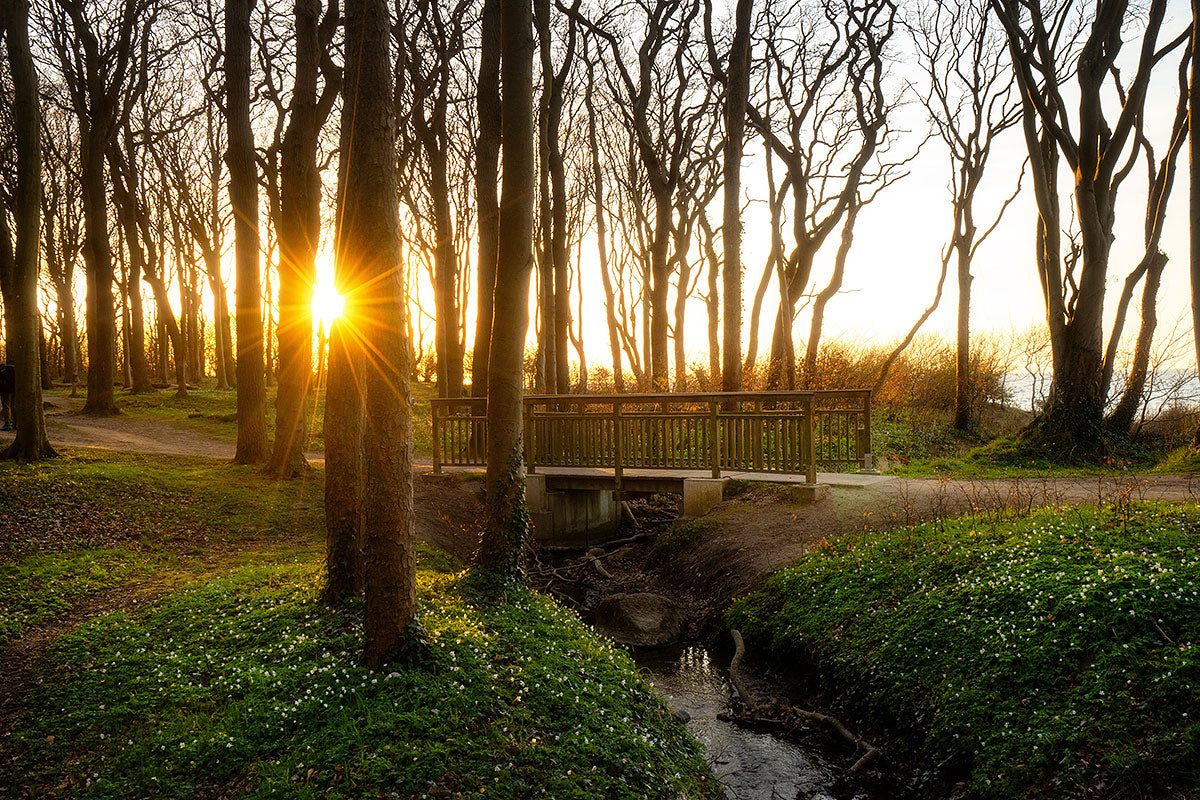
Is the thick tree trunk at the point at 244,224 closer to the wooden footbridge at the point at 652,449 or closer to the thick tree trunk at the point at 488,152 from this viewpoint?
the wooden footbridge at the point at 652,449

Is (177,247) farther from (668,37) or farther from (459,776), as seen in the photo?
(459,776)

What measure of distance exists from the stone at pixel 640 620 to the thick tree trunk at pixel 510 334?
6.73 ft

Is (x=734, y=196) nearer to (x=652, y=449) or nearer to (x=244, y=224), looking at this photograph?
(x=652, y=449)

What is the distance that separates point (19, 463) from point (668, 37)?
1853 centimetres

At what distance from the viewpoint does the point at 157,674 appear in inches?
206

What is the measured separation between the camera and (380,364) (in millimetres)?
5281

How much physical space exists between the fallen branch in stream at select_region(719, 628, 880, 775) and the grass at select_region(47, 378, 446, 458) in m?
13.5

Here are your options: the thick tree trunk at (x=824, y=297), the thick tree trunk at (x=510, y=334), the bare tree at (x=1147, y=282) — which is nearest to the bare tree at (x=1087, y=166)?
the bare tree at (x=1147, y=282)

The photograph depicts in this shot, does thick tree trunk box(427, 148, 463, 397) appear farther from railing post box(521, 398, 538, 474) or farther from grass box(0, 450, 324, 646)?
grass box(0, 450, 324, 646)

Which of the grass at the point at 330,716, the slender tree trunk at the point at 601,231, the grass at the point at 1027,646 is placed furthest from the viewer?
the slender tree trunk at the point at 601,231

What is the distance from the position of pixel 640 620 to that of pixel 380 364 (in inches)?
213

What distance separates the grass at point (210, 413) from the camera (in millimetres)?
20922

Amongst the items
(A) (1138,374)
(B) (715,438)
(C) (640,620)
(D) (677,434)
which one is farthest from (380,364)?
(A) (1138,374)

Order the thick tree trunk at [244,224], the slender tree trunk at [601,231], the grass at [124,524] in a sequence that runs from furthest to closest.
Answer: the slender tree trunk at [601,231]
the thick tree trunk at [244,224]
the grass at [124,524]
